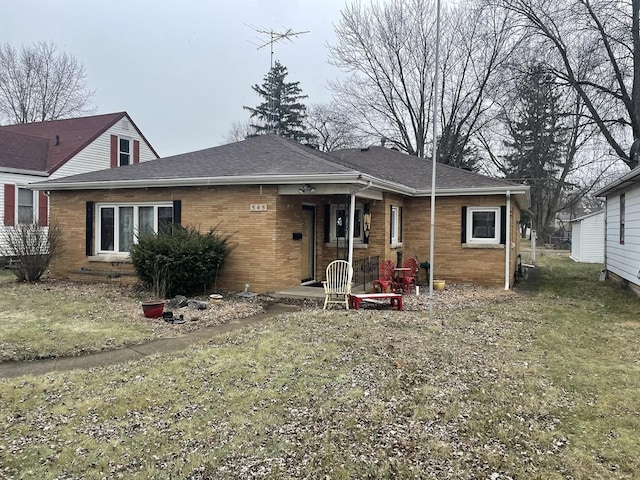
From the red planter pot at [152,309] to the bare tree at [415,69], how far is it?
72.0ft

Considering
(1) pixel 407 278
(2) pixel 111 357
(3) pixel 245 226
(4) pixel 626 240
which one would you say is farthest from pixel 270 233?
(4) pixel 626 240

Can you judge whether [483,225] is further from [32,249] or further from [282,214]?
[32,249]

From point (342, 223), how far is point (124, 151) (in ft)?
50.5

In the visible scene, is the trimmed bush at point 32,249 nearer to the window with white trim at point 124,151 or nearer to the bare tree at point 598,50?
the window with white trim at point 124,151

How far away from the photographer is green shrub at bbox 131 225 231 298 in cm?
978

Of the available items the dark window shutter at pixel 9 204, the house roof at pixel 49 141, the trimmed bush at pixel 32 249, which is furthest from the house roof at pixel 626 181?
the house roof at pixel 49 141

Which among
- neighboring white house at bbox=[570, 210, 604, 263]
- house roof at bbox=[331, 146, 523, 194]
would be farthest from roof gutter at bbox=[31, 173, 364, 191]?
neighboring white house at bbox=[570, 210, 604, 263]

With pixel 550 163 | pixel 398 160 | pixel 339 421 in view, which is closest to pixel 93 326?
pixel 339 421

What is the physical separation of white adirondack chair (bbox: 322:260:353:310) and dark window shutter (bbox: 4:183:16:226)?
45.6ft

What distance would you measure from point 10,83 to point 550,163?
1527 inches

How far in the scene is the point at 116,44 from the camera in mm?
18891

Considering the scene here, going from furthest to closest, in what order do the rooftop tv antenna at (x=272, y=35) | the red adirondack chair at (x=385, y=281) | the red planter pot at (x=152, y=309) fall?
the rooftop tv antenna at (x=272, y=35) < the red adirondack chair at (x=385, y=281) < the red planter pot at (x=152, y=309)

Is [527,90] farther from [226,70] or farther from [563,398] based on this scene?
[563,398]

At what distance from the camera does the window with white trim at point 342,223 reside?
482 inches
